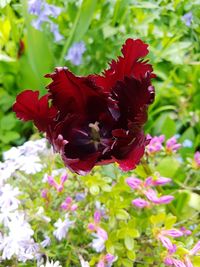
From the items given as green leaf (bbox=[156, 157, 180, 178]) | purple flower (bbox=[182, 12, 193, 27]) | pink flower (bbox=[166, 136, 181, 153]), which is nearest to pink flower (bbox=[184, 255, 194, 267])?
pink flower (bbox=[166, 136, 181, 153])

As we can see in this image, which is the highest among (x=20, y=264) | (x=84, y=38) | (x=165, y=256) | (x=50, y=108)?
(x=84, y=38)

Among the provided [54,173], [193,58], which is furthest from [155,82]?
[54,173]

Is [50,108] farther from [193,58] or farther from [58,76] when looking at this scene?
[193,58]

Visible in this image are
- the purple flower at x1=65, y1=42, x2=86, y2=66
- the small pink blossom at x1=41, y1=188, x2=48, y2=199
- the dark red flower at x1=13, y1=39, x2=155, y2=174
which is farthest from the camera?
the purple flower at x1=65, y1=42, x2=86, y2=66

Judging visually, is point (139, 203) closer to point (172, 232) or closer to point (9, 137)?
point (172, 232)

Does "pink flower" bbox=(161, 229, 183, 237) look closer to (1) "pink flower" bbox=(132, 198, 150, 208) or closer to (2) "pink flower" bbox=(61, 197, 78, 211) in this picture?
(1) "pink flower" bbox=(132, 198, 150, 208)

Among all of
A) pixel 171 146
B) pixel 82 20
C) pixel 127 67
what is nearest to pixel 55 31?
pixel 82 20
